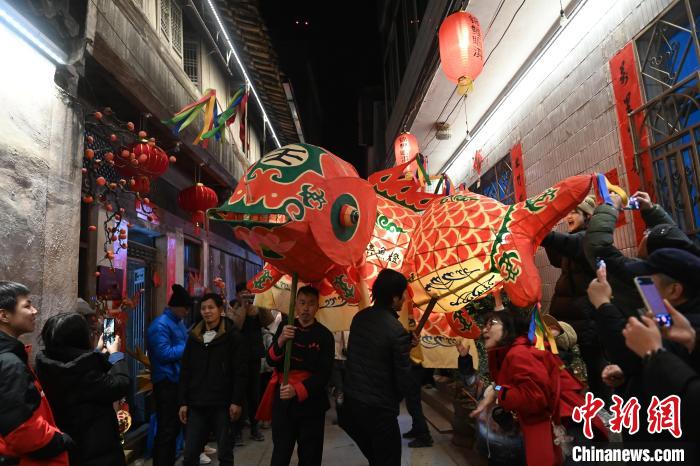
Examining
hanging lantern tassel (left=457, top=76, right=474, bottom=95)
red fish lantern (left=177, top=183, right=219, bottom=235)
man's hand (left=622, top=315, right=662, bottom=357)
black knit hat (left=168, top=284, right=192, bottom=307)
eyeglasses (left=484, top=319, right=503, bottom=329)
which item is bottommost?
eyeglasses (left=484, top=319, right=503, bottom=329)

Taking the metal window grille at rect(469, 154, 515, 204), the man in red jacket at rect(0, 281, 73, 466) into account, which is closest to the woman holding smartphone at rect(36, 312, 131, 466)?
the man in red jacket at rect(0, 281, 73, 466)

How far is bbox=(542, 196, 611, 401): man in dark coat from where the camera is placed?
3.07 metres

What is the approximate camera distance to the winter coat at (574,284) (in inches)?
121

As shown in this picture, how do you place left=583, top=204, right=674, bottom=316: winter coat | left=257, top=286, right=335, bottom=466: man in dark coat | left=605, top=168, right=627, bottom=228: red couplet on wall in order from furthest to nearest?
left=605, top=168, right=627, bottom=228: red couplet on wall, left=257, top=286, right=335, bottom=466: man in dark coat, left=583, top=204, right=674, bottom=316: winter coat

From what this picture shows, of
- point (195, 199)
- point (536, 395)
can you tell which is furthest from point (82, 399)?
point (195, 199)

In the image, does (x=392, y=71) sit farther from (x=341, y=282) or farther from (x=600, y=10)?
(x=341, y=282)

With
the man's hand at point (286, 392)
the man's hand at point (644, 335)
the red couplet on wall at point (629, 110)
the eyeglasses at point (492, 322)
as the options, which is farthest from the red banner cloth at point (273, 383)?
the red couplet on wall at point (629, 110)

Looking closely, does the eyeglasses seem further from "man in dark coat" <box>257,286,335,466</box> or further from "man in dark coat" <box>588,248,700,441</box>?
"man in dark coat" <box>257,286,335,466</box>

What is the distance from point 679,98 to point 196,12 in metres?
7.20

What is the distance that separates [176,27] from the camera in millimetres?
7246

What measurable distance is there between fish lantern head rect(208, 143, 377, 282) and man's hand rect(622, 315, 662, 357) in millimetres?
1379

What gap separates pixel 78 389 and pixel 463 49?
4.78 m

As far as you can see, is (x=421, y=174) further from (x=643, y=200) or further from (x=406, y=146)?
(x=406, y=146)

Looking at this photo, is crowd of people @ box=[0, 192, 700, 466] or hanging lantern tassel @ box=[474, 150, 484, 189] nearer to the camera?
crowd of people @ box=[0, 192, 700, 466]
